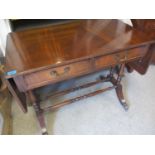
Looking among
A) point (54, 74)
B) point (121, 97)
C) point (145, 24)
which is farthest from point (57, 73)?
point (145, 24)

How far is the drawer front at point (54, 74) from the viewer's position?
926 millimetres

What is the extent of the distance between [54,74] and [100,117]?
0.83m

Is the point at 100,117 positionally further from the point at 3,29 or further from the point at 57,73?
the point at 3,29

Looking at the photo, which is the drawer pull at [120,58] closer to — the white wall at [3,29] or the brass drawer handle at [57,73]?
the brass drawer handle at [57,73]

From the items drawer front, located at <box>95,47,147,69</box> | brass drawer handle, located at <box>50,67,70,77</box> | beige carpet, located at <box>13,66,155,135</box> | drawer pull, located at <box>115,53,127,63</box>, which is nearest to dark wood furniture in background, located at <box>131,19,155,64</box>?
drawer front, located at <box>95,47,147,69</box>

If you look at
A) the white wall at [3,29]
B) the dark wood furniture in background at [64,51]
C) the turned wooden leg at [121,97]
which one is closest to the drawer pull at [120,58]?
the dark wood furniture in background at [64,51]

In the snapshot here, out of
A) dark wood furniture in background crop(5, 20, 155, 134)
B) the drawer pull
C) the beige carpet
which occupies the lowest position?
the beige carpet

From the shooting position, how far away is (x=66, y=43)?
1074mm

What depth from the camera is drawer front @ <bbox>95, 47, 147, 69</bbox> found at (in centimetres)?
106

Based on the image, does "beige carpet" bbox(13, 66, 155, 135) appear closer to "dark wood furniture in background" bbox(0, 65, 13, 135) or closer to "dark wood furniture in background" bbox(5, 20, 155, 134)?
"dark wood furniture in background" bbox(0, 65, 13, 135)
